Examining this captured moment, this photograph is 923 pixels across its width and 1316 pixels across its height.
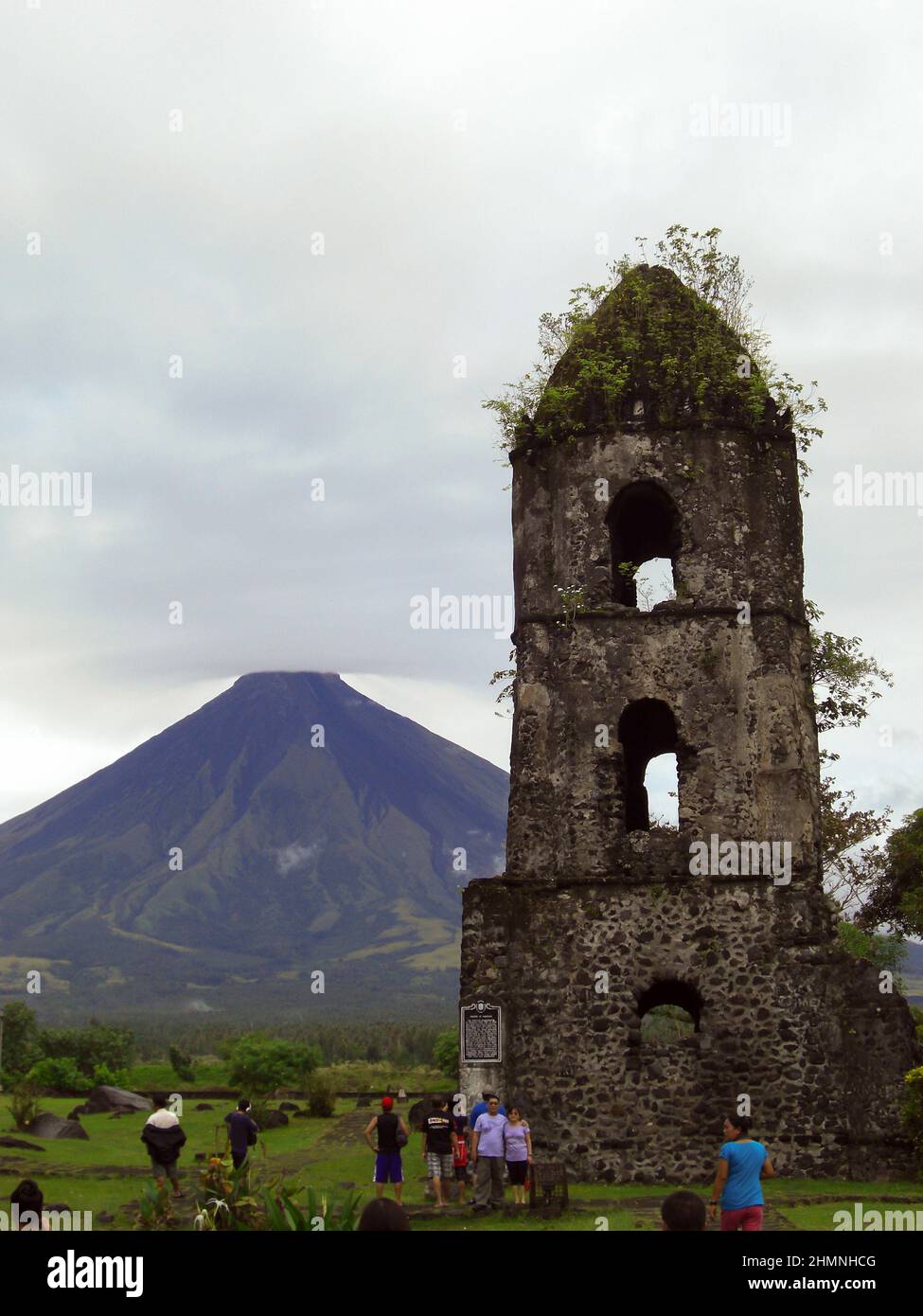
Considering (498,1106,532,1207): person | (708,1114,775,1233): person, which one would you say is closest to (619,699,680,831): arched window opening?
(498,1106,532,1207): person

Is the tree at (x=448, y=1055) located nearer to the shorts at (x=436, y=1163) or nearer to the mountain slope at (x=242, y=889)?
the shorts at (x=436, y=1163)

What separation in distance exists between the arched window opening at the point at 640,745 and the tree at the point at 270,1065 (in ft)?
52.6

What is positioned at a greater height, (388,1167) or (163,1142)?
(163,1142)

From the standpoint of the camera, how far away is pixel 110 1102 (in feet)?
98.5

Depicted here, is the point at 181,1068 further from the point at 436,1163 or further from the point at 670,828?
the point at 436,1163

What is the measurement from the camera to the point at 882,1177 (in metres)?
18.4

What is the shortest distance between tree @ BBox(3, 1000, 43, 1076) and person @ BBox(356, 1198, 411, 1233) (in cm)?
3277

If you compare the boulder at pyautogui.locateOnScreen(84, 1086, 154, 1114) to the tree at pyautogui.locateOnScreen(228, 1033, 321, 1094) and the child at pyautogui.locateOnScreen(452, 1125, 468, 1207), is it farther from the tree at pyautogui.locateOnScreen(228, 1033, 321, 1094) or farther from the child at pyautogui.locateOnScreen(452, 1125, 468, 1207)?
the child at pyautogui.locateOnScreen(452, 1125, 468, 1207)

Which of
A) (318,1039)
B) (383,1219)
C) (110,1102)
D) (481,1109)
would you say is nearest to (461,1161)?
(481,1109)

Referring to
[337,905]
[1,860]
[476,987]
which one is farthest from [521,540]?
[1,860]

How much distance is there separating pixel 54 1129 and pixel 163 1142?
388 inches

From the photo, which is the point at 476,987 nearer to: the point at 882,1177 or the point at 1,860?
the point at 882,1177

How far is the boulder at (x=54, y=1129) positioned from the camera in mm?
24172
